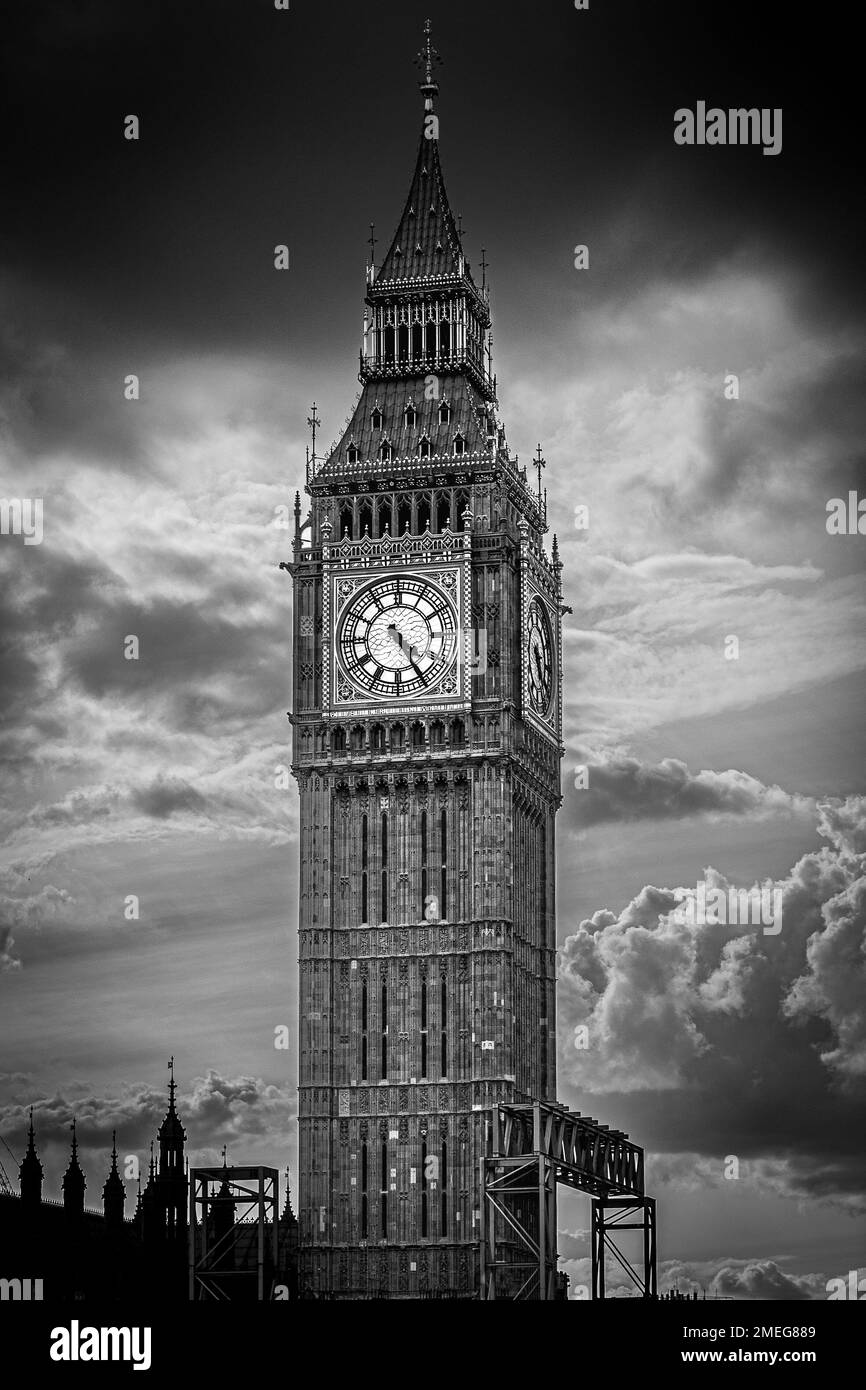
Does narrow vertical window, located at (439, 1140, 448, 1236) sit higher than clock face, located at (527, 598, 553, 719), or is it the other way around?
clock face, located at (527, 598, 553, 719)

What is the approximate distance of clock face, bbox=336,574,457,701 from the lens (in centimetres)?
17288

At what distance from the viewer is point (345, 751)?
174 m

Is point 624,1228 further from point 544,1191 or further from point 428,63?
point 428,63

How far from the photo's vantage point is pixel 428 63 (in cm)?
18025

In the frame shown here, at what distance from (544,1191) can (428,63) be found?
6103cm

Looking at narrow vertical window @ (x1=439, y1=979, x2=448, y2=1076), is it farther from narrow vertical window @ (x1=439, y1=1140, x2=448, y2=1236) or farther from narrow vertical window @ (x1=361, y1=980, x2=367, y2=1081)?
narrow vertical window @ (x1=439, y1=1140, x2=448, y2=1236)

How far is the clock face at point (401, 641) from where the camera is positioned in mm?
172875

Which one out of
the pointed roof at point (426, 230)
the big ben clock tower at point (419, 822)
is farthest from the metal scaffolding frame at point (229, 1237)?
the pointed roof at point (426, 230)

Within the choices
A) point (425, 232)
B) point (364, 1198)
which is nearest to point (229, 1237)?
point (364, 1198)

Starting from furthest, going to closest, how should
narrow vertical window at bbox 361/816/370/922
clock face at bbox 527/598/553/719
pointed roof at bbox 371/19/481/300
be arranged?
pointed roof at bbox 371/19/481/300 < clock face at bbox 527/598/553/719 < narrow vertical window at bbox 361/816/370/922

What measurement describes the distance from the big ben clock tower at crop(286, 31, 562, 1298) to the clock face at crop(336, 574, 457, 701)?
0.34ft

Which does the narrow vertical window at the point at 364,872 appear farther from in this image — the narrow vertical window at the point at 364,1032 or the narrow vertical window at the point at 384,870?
the narrow vertical window at the point at 364,1032

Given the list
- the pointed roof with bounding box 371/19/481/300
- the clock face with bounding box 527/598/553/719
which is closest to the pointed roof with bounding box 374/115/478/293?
the pointed roof with bounding box 371/19/481/300
